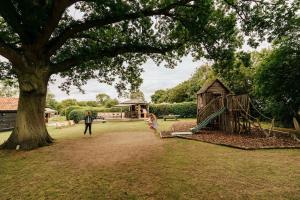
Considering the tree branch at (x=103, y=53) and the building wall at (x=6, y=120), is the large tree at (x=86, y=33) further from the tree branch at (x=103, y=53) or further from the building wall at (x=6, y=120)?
the building wall at (x=6, y=120)

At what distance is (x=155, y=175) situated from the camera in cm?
642

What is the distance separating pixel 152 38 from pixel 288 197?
1250 cm

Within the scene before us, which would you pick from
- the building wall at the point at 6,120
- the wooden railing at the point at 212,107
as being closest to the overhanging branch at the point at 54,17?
the wooden railing at the point at 212,107

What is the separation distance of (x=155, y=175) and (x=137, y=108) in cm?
3654

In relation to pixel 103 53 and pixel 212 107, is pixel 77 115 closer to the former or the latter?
pixel 103 53

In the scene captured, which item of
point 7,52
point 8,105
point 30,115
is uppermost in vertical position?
point 7,52

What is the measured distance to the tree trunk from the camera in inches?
475

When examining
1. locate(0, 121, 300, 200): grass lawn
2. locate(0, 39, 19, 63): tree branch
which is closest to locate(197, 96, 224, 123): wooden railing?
locate(0, 121, 300, 200): grass lawn

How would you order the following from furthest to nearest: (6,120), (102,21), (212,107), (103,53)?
(6,120) < (212,107) < (103,53) < (102,21)

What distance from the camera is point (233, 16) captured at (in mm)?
12539

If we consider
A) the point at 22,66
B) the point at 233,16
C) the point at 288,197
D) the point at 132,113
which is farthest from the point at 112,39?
the point at 132,113

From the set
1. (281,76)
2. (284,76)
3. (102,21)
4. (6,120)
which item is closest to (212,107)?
(281,76)

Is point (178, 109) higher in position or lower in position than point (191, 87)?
lower

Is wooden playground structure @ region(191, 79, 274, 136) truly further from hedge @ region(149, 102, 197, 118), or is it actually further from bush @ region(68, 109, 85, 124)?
bush @ region(68, 109, 85, 124)
